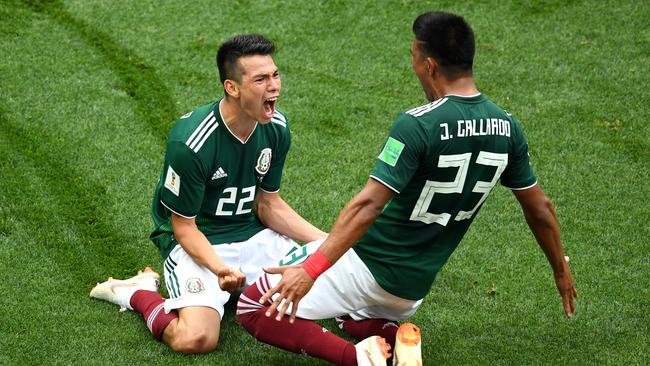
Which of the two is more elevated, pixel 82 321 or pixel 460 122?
pixel 460 122

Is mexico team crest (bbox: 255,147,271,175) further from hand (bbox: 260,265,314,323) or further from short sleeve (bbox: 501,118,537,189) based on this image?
short sleeve (bbox: 501,118,537,189)

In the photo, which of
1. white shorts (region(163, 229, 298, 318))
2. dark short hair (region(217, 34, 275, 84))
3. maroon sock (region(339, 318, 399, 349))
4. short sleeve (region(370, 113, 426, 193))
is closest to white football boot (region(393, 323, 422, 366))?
maroon sock (region(339, 318, 399, 349))

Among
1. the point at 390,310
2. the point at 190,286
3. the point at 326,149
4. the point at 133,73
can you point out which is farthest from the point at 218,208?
the point at 133,73

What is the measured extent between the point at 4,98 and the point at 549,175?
4.10m

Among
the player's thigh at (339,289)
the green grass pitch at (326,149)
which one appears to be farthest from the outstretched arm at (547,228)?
the player's thigh at (339,289)

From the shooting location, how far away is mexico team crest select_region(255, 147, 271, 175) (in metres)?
5.60

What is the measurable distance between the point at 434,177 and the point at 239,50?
4.41ft

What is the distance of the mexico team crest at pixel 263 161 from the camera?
5.60 m

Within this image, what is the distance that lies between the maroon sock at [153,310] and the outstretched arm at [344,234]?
1.11m

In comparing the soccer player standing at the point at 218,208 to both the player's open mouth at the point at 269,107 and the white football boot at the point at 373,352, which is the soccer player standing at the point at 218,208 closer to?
the player's open mouth at the point at 269,107

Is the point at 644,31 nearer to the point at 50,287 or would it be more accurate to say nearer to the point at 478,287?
the point at 478,287

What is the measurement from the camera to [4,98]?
26.1 feet

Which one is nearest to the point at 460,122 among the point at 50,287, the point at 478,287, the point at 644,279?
the point at 478,287

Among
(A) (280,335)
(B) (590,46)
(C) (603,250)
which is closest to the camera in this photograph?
(A) (280,335)
